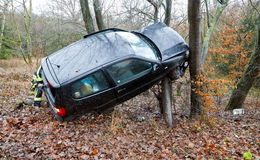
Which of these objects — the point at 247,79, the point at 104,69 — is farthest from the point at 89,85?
the point at 247,79

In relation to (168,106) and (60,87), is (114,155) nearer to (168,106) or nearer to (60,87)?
(60,87)

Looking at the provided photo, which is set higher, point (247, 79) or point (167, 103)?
point (167, 103)

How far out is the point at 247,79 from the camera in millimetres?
7223

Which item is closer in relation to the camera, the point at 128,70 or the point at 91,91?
the point at 91,91

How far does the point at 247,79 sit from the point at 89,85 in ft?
20.4

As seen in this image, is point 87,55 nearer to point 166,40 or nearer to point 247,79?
point 166,40

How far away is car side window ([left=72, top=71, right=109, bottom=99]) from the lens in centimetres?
426

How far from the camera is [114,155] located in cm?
383

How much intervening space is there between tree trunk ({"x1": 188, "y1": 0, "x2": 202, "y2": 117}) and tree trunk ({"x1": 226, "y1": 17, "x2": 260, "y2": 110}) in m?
2.77

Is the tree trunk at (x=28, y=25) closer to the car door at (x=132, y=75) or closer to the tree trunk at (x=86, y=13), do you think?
the tree trunk at (x=86, y=13)

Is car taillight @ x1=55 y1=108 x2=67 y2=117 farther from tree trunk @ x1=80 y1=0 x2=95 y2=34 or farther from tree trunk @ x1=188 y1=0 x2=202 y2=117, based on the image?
tree trunk @ x1=80 y1=0 x2=95 y2=34

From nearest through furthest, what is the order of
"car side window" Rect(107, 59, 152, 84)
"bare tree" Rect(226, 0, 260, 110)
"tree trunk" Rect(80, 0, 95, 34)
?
"car side window" Rect(107, 59, 152, 84)
"bare tree" Rect(226, 0, 260, 110)
"tree trunk" Rect(80, 0, 95, 34)

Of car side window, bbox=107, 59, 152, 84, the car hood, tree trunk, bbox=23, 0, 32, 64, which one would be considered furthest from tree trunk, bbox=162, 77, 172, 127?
tree trunk, bbox=23, 0, 32, 64

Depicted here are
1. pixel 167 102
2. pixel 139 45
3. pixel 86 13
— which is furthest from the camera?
pixel 86 13
